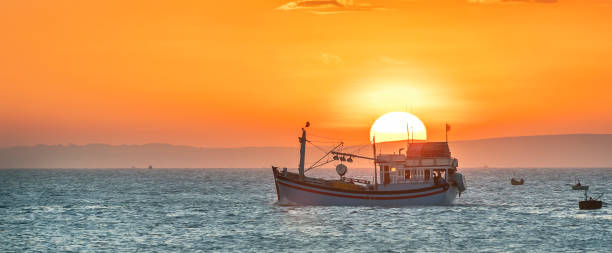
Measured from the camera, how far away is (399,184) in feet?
274

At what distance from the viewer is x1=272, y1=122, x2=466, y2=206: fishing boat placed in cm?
8375

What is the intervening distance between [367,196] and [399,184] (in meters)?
3.90

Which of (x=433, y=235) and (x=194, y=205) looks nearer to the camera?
(x=433, y=235)

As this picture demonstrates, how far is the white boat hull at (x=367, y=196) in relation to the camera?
83.7 meters

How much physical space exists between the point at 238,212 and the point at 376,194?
1629cm

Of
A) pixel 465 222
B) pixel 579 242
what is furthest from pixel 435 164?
pixel 579 242

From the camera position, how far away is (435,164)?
3302 inches

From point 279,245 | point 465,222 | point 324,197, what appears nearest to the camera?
A: point 279,245

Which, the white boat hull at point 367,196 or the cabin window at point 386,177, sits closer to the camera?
the white boat hull at point 367,196

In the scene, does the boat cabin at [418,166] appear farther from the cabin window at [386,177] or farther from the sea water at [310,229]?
the sea water at [310,229]

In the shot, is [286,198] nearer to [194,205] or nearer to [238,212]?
[238,212]

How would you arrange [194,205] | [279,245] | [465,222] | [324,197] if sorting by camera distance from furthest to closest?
[194,205]
[324,197]
[465,222]
[279,245]

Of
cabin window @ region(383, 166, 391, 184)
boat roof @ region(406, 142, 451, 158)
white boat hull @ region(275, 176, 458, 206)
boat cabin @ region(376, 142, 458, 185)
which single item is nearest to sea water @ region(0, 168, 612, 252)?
white boat hull @ region(275, 176, 458, 206)

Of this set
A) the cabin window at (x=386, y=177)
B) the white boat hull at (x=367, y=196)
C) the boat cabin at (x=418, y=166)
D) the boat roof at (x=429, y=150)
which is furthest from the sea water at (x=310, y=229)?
the boat roof at (x=429, y=150)
